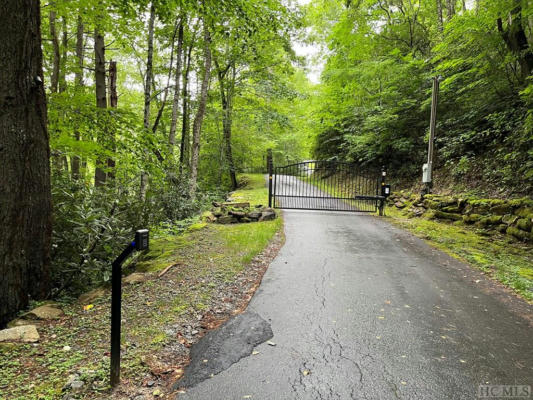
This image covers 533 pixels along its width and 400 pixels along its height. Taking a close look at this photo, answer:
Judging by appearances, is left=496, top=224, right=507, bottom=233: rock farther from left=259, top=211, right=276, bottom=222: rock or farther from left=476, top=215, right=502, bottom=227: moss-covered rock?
left=259, top=211, right=276, bottom=222: rock

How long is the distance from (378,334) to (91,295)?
3351mm

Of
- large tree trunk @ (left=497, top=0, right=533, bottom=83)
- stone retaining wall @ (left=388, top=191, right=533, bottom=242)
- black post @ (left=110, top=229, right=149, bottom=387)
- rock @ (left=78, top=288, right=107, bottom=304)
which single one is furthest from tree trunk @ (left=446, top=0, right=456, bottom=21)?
rock @ (left=78, top=288, right=107, bottom=304)

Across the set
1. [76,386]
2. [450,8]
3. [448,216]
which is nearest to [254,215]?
[448,216]

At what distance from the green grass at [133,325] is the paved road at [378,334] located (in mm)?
538

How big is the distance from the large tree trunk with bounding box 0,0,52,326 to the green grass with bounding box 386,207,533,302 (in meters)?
5.98

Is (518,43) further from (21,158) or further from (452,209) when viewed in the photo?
(21,158)

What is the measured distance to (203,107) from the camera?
921cm

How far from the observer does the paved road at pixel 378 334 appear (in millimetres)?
2064

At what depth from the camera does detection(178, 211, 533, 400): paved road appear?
2064 mm

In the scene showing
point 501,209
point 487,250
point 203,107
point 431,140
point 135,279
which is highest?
point 203,107

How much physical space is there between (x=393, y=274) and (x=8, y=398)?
14.6 feet

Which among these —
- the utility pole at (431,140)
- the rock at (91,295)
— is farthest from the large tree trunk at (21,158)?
the utility pole at (431,140)

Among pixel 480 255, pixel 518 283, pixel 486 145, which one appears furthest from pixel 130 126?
pixel 486 145

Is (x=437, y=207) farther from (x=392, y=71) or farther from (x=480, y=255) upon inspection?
(x=392, y=71)
